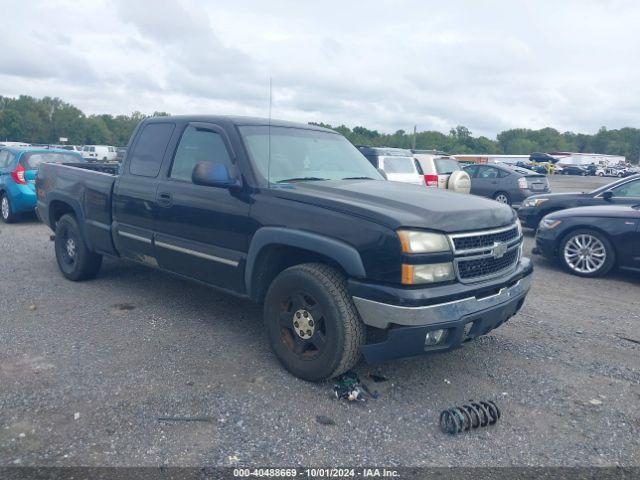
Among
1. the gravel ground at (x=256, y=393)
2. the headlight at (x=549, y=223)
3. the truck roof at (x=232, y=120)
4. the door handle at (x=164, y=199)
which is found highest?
the truck roof at (x=232, y=120)

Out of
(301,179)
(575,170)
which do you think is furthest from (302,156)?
(575,170)

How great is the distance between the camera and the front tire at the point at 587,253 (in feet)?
23.4

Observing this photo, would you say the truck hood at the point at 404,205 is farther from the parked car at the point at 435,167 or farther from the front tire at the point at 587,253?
the parked car at the point at 435,167

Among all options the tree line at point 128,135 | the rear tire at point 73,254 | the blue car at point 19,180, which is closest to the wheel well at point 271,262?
the rear tire at point 73,254

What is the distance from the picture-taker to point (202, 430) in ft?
10.2

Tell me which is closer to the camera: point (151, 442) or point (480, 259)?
point (151, 442)

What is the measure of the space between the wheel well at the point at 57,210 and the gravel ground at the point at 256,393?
117cm

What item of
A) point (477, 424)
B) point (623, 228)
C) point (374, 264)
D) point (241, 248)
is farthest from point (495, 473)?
point (623, 228)

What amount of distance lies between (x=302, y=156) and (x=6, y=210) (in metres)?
8.50

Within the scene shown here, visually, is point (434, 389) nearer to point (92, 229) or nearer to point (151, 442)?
point (151, 442)

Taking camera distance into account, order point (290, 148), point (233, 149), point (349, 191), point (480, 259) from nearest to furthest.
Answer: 1. point (480, 259)
2. point (349, 191)
3. point (233, 149)
4. point (290, 148)

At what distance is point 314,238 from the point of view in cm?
353

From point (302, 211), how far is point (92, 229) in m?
3.01

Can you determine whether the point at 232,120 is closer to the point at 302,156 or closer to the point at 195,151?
the point at 195,151
